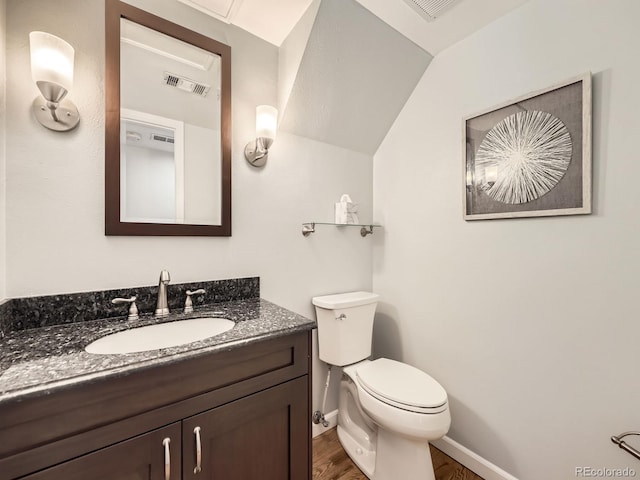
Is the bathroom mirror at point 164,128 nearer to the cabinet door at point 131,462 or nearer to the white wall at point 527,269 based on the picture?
the cabinet door at point 131,462

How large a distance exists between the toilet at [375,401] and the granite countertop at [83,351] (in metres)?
0.57

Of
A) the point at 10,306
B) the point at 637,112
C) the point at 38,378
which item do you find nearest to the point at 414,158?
the point at 637,112

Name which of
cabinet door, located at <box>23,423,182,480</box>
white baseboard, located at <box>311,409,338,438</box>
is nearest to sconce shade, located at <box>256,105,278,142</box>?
cabinet door, located at <box>23,423,182,480</box>

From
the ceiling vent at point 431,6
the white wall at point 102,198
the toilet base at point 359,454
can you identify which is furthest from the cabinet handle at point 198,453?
the ceiling vent at point 431,6

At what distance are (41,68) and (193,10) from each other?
0.75m

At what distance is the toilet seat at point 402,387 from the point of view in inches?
46.2

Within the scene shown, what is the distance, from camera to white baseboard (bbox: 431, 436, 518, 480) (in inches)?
51.8

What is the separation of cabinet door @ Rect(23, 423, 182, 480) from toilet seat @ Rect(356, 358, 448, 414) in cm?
87

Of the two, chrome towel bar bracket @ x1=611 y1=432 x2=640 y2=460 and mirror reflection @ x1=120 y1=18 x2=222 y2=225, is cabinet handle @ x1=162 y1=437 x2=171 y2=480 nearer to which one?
mirror reflection @ x1=120 y1=18 x2=222 y2=225

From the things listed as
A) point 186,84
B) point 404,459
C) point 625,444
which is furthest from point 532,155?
point 186,84

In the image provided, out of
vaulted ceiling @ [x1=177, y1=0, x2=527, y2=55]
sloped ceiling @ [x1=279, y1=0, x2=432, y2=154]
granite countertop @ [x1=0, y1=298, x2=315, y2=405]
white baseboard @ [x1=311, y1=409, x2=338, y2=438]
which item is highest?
vaulted ceiling @ [x1=177, y1=0, x2=527, y2=55]

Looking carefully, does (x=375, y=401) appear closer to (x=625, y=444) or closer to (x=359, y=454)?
(x=359, y=454)

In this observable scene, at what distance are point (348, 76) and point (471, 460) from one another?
2.19 metres

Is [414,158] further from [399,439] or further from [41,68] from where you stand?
[41,68]
